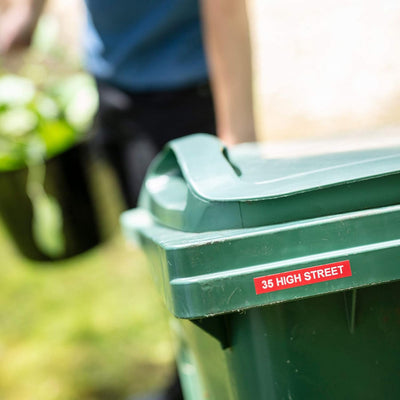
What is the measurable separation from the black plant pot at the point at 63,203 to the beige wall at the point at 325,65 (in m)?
0.80

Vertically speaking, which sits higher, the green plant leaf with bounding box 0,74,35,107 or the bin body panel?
the green plant leaf with bounding box 0,74,35,107

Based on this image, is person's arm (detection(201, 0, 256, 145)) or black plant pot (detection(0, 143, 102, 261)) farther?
black plant pot (detection(0, 143, 102, 261))

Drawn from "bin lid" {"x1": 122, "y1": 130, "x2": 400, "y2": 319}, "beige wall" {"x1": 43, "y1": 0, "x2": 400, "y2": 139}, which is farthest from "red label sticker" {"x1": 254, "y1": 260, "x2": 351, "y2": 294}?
"beige wall" {"x1": 43, "y1": 0, "x2": 400, "y2": 139}

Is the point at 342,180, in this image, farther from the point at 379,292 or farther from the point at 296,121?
the point at 296,121

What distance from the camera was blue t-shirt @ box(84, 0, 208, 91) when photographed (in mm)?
2164

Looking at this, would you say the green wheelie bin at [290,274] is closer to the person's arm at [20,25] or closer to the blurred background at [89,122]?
the blurred background at [89,122]

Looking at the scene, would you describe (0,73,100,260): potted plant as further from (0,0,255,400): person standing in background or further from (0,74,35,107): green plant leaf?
(0,0,255,400): person standing in background

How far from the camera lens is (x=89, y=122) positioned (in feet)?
8.84

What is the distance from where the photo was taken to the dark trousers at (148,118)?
2244 mm

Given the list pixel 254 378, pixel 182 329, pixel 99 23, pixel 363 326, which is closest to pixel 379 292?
pixel 363 326

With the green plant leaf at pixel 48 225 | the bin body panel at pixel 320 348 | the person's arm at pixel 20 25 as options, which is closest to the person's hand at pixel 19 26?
the person's arm at pixel 20 25

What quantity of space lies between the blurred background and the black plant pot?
3.6 inches

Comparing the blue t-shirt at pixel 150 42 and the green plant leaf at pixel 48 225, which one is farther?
the green plant leaf at pixel 48 225

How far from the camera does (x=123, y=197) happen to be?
256 cm
